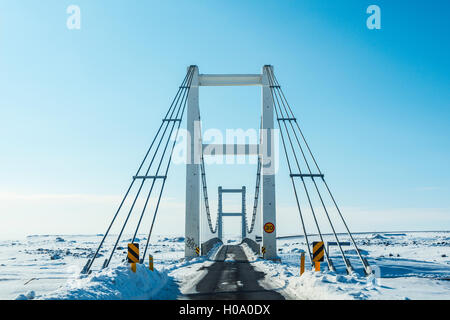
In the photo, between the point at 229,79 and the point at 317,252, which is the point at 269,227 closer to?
the point at 317,252

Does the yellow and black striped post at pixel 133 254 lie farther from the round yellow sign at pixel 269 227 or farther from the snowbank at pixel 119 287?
the round yellow sign at pixel 269 227

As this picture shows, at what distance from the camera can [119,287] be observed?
8883mm

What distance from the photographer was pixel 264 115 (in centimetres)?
2448

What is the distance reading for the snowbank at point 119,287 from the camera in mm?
7416

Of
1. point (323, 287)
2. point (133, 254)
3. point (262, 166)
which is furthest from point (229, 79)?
point (323, 287)

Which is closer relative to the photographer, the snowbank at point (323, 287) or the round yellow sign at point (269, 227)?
the snowbank at point (323, 287)

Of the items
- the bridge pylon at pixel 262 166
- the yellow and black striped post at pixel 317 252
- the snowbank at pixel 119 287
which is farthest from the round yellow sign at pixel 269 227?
the snowbank at pixel 119 287

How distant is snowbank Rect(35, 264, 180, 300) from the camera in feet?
24.3

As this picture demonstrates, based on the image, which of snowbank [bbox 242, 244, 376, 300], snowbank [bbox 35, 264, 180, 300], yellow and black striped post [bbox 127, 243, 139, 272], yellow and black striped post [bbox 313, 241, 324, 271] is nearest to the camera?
snowbank [bbox 35, 264, 180, 300]

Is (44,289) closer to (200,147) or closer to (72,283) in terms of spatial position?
(72,283)

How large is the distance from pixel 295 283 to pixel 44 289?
9581mm

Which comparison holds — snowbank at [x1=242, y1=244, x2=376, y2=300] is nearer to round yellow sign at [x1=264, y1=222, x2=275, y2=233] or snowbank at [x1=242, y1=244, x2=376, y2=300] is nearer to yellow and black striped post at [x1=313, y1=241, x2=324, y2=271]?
yellow and black striped post at [x1=313, y1=241, x2=324, y2=271]

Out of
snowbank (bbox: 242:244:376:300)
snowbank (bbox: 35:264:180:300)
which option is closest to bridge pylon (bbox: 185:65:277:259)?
snowbank (bbox: 242:244:376:300)
